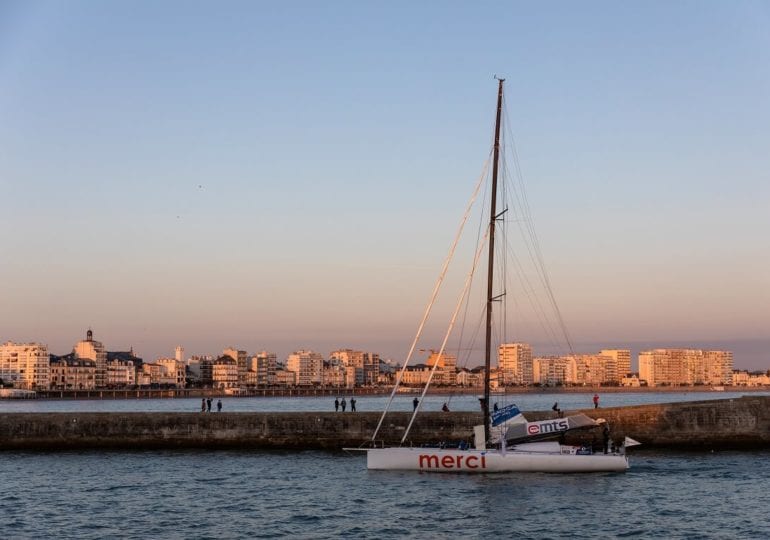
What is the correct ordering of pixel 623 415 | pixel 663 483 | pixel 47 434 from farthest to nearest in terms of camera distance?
pixel 47 434
pixel 623 415
pixel 663 483

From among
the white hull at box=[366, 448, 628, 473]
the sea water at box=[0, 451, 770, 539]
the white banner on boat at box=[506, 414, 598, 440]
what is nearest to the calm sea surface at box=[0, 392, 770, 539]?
the sea water at box=[0, 451, 770, 539]

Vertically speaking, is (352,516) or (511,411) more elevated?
(511,411)

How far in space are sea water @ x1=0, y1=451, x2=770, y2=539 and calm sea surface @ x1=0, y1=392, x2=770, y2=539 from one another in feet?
0.15

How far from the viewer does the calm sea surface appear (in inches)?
1064

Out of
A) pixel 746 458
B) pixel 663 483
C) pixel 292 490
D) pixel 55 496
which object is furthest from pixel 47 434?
pixel 746 458

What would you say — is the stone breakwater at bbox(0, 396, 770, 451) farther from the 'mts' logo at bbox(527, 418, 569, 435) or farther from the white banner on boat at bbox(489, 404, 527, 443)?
the white banner on boat at bbox(489, 404, 527, 443)

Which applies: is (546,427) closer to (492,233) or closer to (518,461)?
(518,461)

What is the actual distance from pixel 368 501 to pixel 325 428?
15157mm

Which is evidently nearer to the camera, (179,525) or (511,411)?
(179,525)

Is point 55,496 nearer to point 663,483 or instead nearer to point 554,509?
point 554,509

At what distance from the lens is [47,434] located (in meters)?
48.0

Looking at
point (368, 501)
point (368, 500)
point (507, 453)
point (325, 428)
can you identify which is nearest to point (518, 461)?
point (507, 453)

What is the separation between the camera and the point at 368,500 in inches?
1249

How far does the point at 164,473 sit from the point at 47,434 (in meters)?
12.4
